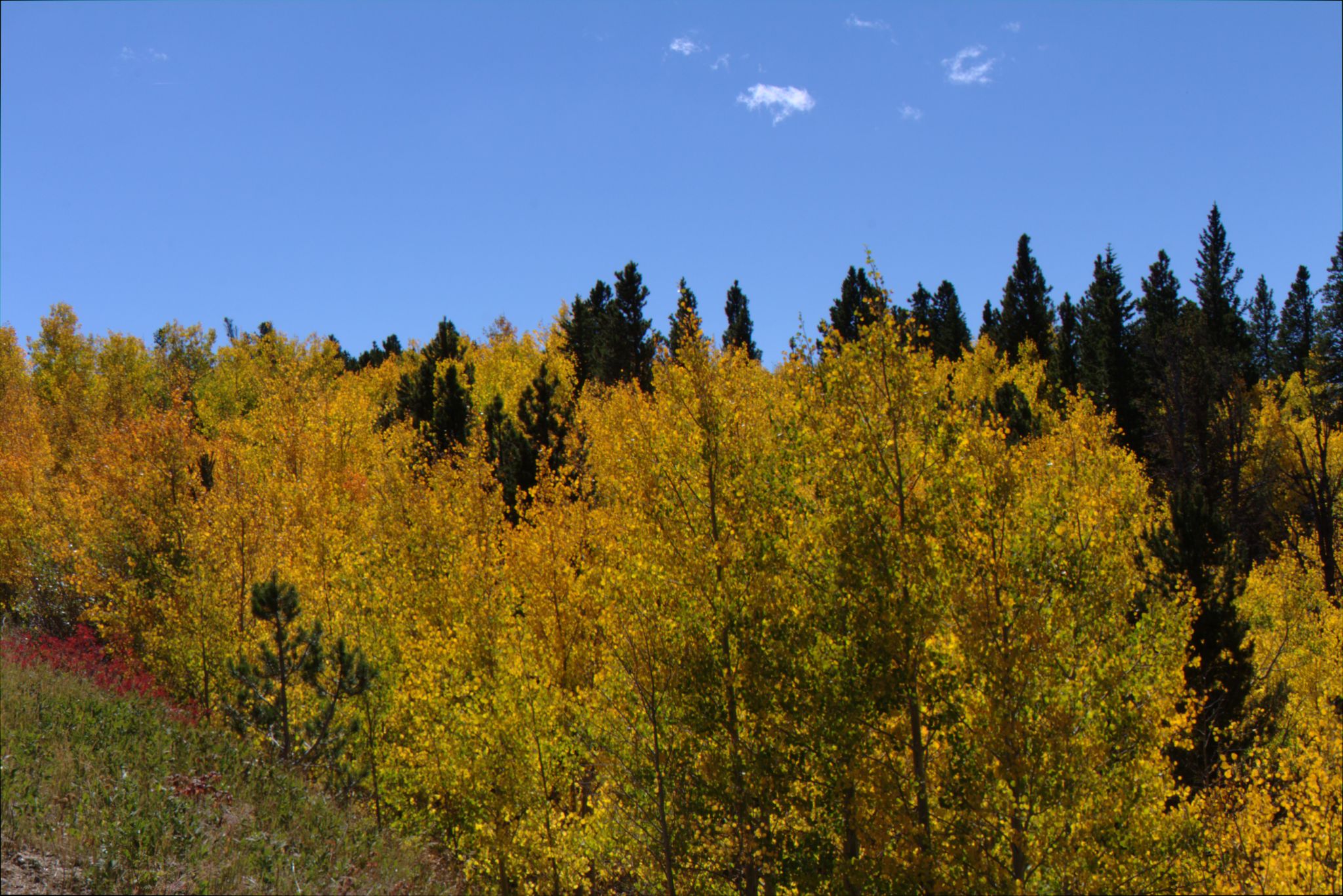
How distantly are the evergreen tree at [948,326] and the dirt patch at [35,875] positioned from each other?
6329 cm

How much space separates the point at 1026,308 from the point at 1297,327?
31.1m

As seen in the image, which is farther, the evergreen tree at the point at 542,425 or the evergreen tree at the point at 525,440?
the evergreen tree at the point at 542,425

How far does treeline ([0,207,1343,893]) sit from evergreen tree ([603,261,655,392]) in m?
21.4

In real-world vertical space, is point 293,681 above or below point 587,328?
below

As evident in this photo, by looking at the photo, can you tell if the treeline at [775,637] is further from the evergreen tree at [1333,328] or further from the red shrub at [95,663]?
the evergreen tree at [1333,328]

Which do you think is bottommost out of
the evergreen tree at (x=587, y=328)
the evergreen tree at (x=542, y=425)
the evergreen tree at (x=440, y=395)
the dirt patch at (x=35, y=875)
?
the dirt patch at (x=35, y=875)

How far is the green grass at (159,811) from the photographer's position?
9289mm

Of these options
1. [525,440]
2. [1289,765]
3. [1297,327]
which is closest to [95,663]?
[525,440]

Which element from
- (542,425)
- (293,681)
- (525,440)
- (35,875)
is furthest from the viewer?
(542,425)

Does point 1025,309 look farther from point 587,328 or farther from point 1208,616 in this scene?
point 1208,616

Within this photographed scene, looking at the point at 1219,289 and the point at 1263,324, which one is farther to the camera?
the point at 1263,324

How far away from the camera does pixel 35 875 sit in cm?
863

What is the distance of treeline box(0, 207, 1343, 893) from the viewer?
11.0 metres

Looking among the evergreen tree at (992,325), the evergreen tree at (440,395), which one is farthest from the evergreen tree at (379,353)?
the evergreen tree at (992,325)
